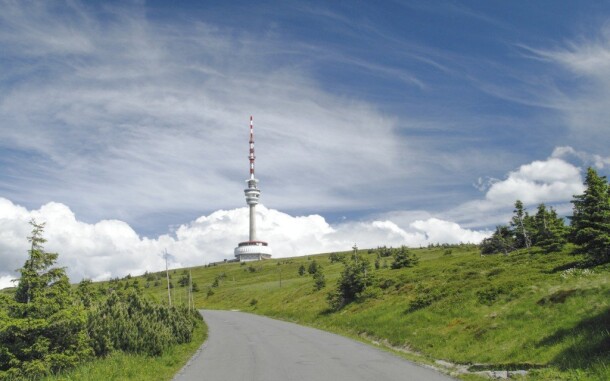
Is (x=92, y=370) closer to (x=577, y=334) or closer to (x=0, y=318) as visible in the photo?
(x=0, y=318)

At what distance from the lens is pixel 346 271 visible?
59.4m

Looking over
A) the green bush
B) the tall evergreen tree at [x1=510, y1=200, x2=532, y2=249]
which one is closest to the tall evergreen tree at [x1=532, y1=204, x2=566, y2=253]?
the tall evergreen tree at [x1=510, y1=200, x2=532, y2=249]

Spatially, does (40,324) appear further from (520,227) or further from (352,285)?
(520,227)

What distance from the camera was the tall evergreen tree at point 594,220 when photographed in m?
33.1

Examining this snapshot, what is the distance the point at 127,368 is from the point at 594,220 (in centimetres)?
3411

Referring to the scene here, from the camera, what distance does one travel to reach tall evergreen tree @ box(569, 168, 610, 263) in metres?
33.1

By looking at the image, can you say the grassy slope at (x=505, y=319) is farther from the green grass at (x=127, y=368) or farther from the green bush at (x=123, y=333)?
the green bush at (x=123, y=333)

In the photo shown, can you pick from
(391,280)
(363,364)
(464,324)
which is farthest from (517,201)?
(363,364)

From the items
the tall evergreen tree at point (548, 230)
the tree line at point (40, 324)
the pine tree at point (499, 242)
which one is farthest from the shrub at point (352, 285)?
the tree line at point (40, 324)

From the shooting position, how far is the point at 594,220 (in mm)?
34812

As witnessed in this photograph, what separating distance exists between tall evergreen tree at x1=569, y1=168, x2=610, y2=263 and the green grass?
2985 centimetres

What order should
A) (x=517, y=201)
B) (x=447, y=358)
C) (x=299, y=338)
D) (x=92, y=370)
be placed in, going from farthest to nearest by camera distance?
(x=517, y=201) → (x=299, y=338) → (x=447, y=358) → (x=92, y=370)

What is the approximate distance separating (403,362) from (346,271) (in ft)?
123

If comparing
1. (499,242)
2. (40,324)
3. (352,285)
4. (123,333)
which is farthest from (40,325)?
(499,242)
